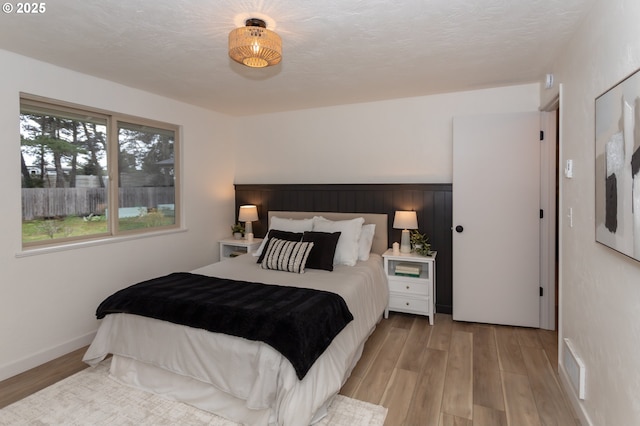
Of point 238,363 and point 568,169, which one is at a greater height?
point 568,169

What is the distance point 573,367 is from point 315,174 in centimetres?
317

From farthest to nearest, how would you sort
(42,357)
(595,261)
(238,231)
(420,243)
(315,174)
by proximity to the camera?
(238,231), (315,174), (420,243), (42,357), (595,261)

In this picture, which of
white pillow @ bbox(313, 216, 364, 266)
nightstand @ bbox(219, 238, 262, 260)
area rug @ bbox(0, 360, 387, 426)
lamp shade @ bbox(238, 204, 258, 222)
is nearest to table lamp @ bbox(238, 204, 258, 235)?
lamp shade @ bbox(238, 204, 258, 222)

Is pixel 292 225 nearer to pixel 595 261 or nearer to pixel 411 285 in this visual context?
pixel 411 285

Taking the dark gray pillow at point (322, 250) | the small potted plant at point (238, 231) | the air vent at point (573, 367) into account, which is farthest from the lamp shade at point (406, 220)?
the small potted plant at point (238, 231)

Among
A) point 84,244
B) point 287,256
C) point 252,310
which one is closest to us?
point 252,310

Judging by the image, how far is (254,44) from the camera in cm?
197

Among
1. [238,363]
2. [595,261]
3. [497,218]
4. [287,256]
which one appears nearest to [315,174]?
[287,256]

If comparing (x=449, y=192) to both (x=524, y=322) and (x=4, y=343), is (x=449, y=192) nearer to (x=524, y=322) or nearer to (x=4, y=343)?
(x=524, y=322)

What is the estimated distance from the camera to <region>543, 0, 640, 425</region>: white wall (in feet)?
4.97

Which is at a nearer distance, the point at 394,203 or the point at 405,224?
the point at 405,224

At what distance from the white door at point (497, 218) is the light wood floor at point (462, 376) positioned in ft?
0.83

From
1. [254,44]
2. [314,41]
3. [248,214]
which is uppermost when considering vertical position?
[314,41]

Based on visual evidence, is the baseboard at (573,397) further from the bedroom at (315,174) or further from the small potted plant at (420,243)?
the small potted plant at (420,243)
